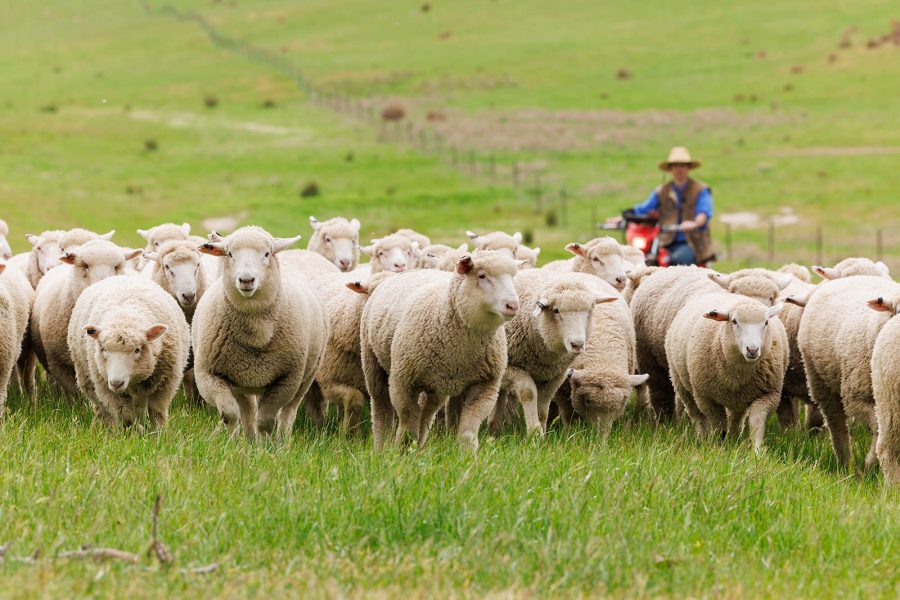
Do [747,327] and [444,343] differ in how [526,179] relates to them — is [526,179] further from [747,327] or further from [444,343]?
[444,343]

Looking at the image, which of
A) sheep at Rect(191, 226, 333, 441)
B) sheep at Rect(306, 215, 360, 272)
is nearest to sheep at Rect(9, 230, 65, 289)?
sheep at Rect(306, 215, 360, 272)

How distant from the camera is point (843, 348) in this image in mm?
9000

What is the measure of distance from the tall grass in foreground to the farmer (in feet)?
21.2

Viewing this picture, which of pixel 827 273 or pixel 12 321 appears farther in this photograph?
pixel 827 273

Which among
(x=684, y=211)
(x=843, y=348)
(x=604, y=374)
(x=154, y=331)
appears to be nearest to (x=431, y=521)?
(x=154, y=331)

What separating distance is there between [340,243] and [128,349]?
4.97 metres

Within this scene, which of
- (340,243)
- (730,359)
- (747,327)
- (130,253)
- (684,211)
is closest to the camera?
(747,327)

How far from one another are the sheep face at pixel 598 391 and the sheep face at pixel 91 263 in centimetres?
365

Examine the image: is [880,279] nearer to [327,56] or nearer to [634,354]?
[634,354]

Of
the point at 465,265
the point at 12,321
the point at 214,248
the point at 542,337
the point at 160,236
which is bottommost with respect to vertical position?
the point at 542,337

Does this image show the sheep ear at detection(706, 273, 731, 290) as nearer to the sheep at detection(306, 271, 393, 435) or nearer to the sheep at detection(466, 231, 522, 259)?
the sheep at detection(466, 231, 522, 259)

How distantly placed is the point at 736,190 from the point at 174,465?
34956 millimetres

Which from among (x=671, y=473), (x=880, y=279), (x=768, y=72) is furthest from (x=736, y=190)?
(x=671, y=473)

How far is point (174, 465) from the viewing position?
22.4 feet
